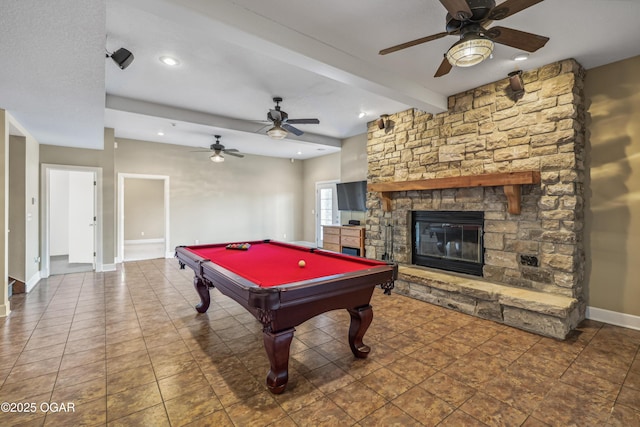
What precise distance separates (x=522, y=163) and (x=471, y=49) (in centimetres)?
208

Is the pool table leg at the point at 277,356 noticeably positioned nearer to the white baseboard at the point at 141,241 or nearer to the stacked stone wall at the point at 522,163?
the stacked stone wall at the point at 522,163

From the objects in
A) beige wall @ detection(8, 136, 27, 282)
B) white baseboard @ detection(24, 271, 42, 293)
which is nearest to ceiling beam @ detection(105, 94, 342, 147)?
Result: beige wall @ detection(8, 136, 27, 282)

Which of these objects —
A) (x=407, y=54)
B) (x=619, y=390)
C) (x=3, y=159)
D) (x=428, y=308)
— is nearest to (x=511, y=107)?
(x=407, y=54)

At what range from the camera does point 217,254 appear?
3.51m

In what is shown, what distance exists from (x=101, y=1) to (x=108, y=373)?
270 centimetres

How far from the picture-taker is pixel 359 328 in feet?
8.60

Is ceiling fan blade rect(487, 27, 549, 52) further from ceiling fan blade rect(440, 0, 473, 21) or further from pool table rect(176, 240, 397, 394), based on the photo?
pool table rect(176, 240, 397, 394)

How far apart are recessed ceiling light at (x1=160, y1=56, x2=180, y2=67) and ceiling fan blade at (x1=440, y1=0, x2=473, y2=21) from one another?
2881 millimetres

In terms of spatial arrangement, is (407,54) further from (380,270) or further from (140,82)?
(140,82)

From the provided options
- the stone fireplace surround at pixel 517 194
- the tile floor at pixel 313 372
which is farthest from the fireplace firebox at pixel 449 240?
the tile floor at pixel 313 372

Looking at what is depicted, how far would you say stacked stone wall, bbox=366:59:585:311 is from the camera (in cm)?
332

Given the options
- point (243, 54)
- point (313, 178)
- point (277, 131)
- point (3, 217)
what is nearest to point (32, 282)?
point (3, 217)

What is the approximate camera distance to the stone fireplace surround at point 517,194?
3.29m

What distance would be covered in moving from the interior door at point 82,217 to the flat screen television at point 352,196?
5.29 m
